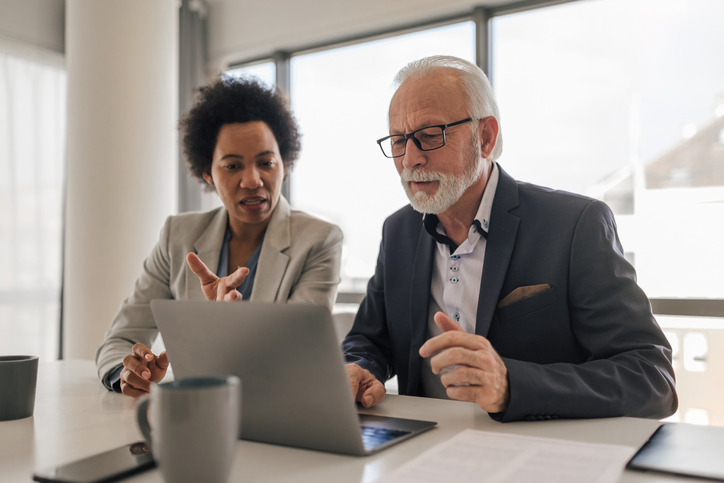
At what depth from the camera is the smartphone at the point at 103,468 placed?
2.27ft

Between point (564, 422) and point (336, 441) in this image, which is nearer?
point (336, 441)

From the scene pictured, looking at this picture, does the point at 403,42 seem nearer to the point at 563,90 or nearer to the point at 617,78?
the point at 563,90

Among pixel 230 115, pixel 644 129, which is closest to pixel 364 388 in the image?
pixel 230 115

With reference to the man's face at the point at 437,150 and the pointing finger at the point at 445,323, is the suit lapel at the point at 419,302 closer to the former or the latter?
the man's face at the point at 437,150

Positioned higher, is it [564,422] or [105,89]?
[105,89]

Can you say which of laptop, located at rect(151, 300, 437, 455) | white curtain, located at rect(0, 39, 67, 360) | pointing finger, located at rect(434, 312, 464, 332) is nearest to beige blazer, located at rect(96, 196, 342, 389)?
pointing finger, located at rect(434, 312, 464, 332)

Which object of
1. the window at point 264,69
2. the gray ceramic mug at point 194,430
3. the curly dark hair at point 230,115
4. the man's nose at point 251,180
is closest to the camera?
the gray ceramic mug at point 194,430

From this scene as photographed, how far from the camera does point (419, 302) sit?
1.49 meters

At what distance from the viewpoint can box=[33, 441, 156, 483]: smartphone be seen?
692 mm

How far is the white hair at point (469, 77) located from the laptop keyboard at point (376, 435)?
3.03ft

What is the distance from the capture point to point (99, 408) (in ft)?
3.65

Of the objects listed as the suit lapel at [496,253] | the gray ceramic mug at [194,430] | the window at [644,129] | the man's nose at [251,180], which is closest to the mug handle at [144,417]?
the gray ceramic mug at [194,430]

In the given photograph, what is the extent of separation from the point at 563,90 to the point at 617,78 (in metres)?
0.29

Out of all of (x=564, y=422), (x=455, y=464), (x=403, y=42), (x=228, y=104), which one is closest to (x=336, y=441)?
(x=455, y=464)
